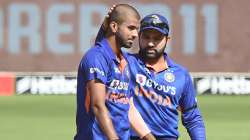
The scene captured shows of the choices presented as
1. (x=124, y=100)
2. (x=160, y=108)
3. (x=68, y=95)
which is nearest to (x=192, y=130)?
(x=160, y=108)

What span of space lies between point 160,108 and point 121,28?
1019 mm

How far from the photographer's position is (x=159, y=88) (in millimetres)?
6074

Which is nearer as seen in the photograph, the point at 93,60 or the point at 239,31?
the point at 93,60

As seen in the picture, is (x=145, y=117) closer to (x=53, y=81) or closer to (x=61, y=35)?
(x=53, y=81)

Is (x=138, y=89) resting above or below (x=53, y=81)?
above

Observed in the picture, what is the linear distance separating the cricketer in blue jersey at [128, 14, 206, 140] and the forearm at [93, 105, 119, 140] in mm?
927

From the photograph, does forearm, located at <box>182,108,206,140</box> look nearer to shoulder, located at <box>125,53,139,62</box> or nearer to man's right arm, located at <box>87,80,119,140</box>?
shoulder, located at <box>125,53,139,62</box>

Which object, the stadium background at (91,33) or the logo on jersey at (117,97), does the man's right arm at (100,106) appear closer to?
the logo on jersey at (117,97)

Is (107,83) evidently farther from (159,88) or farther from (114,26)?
(159,88)

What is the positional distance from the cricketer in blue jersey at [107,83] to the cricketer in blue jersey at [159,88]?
2.09 ft

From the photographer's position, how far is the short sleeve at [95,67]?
5.16 metres

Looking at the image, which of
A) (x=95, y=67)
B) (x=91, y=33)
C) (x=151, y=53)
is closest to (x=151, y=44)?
(x=151, y=53)

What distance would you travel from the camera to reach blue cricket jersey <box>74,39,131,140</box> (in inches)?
204

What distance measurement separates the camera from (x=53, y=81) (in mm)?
22188
